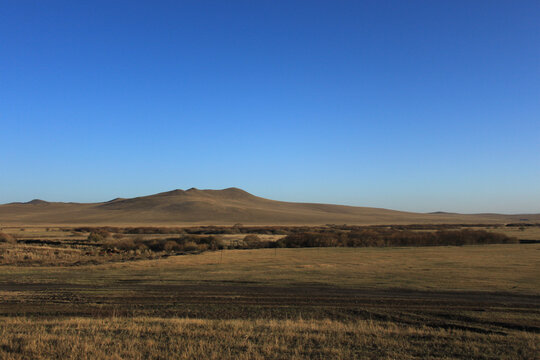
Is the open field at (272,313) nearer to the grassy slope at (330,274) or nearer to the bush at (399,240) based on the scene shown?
the grassy slope at (330,274)

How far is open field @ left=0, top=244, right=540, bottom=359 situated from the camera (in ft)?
30.6

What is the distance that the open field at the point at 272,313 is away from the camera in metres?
9.33

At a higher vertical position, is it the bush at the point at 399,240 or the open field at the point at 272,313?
the open field at the point at 272,313

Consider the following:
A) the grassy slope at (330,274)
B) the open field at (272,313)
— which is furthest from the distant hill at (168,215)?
the open field at (272,313)

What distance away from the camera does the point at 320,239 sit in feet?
190

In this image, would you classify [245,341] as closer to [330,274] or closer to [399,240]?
[330,274]

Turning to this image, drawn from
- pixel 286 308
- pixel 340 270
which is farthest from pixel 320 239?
pixel 286 308

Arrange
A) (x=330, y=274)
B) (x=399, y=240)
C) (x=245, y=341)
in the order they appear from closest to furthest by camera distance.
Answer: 1. (x=245, y=341)
2. (x=330, y=274)
3. (x=399, y=240)

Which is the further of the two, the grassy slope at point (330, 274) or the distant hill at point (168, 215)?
the distant hill at point (168, 215)

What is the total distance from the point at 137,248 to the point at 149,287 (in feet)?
100

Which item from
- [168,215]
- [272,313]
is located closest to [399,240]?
Result: [272,313]

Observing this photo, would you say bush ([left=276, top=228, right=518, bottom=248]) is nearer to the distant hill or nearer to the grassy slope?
the grassy slope

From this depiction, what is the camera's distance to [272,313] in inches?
558

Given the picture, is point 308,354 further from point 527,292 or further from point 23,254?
point 23,254
